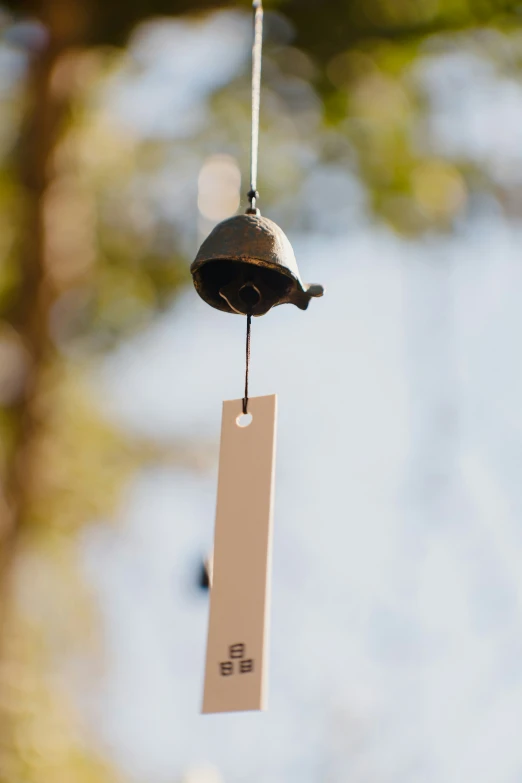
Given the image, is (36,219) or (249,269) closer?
(249,269)

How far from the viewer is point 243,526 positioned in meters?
1.07

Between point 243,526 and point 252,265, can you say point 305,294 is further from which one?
point 243,526

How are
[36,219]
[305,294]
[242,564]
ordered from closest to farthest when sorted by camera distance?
[242,564]
[305,294]
[36,219]

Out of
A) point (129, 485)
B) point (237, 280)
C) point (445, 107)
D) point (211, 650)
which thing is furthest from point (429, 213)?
point (211, 650)

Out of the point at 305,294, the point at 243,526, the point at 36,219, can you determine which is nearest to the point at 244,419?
the point at 243,526

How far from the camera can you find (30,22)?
3.62 meters

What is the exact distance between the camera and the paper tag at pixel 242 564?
100 centimetres

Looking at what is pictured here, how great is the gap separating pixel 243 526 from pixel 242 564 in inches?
1.7

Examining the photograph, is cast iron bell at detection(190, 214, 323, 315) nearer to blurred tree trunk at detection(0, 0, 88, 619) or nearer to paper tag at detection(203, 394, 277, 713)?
paper tag at detection(203, 394, 277, 713)

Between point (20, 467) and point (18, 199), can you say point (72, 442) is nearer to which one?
point (20, 467)

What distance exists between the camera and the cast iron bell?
1.23 meters

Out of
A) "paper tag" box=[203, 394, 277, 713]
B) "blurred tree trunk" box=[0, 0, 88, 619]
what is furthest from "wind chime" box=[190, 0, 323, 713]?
"blurred tree trunk" box=[0, 0, 88, 619]

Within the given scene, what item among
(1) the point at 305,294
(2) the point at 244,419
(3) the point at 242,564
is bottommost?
(3) the point at 242,564

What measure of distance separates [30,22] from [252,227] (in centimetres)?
277
